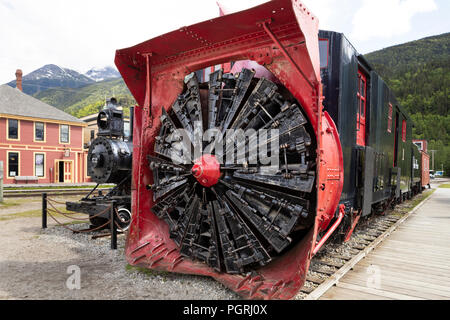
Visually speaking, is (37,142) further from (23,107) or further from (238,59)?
(238,59)

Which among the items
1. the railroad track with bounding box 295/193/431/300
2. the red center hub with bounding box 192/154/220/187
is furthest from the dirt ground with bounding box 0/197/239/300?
the red center hub with bounding box 192/154/220/187

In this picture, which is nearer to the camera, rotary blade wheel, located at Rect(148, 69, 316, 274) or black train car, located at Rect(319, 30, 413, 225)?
rotary blade wheel, located at Rect(148, 69, 316, 274)

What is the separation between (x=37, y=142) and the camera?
25844 millimetres

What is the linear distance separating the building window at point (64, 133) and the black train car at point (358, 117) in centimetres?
2673

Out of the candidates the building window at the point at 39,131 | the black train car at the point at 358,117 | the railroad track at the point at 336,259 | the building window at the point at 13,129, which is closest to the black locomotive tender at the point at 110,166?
the railroad track at the point at 336,259

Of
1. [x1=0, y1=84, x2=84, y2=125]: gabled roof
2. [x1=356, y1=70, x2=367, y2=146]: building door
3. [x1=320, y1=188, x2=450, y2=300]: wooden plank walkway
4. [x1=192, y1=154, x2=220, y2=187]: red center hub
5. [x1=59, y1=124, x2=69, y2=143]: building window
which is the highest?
[x1=0, y1=84, x2=84, y2=125]: gabled roof

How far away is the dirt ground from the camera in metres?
3.78

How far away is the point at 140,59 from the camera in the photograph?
15.9 ft

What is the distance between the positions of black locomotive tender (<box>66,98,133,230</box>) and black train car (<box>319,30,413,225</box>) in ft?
16.2

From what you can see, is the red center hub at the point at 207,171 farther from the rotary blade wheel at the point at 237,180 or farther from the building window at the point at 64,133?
the building window at the point at 64,133

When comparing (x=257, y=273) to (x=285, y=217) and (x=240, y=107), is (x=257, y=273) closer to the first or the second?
(x=285, y=217)

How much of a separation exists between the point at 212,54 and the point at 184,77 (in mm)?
608

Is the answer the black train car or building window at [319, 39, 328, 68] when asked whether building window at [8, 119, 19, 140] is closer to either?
the black train car

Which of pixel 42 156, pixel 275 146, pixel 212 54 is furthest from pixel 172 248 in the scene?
pixel 42 156
